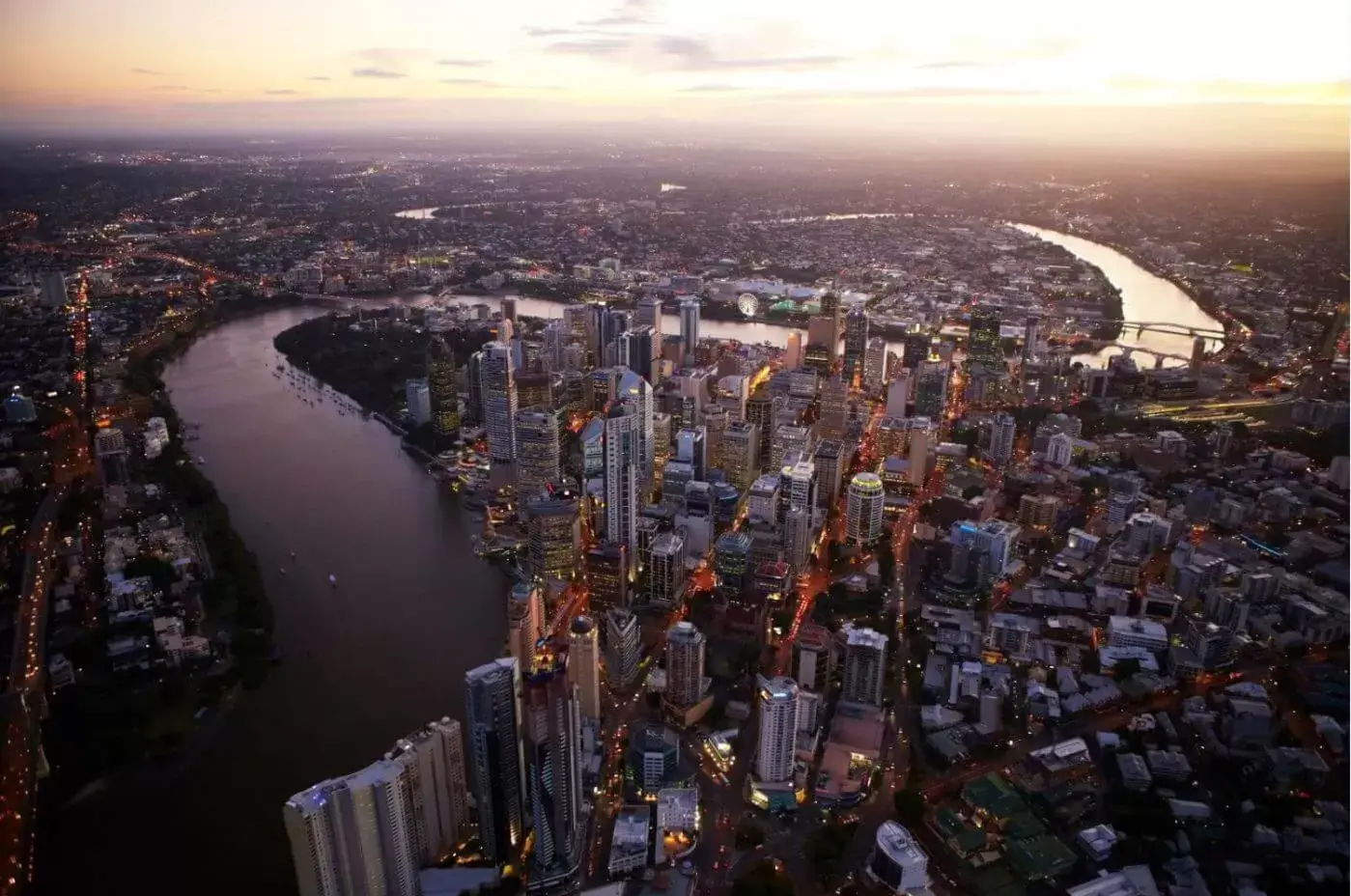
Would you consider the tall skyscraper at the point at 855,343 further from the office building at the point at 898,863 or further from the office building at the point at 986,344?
the office building at the point at 898,863

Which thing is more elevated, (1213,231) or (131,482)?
(1213,231)

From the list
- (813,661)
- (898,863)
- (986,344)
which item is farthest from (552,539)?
(986,344)

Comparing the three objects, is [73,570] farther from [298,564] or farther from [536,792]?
[536,792]

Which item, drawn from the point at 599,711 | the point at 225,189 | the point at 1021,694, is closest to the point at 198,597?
the point at 599,711

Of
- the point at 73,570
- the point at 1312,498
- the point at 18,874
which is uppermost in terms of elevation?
the point at 1312,498

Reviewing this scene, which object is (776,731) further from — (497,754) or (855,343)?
(855,343)

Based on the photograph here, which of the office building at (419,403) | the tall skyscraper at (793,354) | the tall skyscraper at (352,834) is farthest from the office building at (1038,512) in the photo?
the office building at (419,403)
